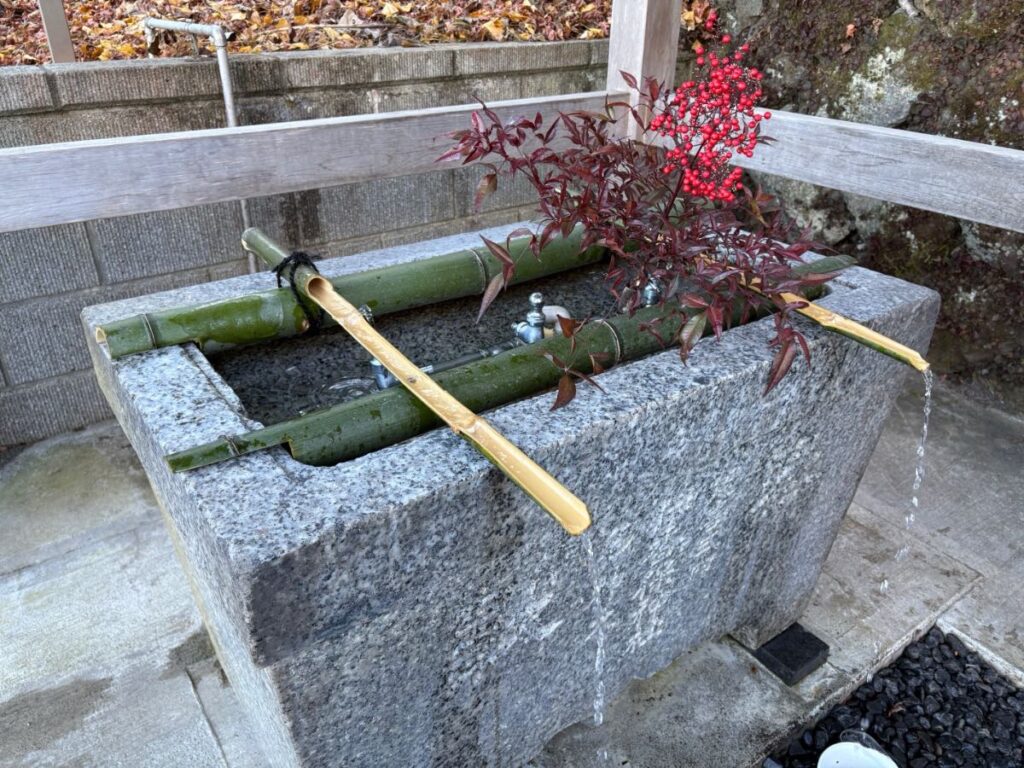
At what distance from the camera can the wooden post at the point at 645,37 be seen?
2715mm

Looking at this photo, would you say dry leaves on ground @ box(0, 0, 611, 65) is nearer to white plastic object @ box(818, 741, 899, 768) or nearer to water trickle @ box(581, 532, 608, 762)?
water trickle @ box(581, 532, 608, 762)

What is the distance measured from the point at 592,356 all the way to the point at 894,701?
4.62ft

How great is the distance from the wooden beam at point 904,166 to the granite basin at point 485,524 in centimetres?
60

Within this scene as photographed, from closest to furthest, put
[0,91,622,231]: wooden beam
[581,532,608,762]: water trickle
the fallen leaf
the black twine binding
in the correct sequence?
[581,532,608,762]: water trickle < the black twine binding < [0,91,622,231]: wooden beam < the fallen leaf

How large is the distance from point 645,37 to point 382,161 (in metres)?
1.09

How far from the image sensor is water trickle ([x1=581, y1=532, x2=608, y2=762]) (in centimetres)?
138

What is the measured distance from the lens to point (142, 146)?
2.08 m

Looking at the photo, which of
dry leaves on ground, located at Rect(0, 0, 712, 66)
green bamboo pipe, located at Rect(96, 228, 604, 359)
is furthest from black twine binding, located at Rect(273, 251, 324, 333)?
dry leaves on ground, located at Rect(0, 0, 712, 66)

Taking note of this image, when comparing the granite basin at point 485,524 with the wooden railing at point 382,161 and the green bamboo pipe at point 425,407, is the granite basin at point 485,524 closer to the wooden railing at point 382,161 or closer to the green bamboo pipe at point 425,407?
the green bamboo pipe at point 425,407

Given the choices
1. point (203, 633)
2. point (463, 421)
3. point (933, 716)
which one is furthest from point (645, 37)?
point (203, 633)

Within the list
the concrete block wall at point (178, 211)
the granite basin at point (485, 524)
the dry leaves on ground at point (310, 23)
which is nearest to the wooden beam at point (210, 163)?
the granite basin at point (485, 524)

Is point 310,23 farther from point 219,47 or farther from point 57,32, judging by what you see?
point 57,32

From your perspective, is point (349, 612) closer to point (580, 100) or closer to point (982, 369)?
point (580, 100)

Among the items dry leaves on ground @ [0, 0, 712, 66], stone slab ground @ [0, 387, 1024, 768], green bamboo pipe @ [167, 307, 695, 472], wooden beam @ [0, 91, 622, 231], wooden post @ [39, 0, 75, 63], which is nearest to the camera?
green bamboo pipe @ [167, 307, 695, 472]
